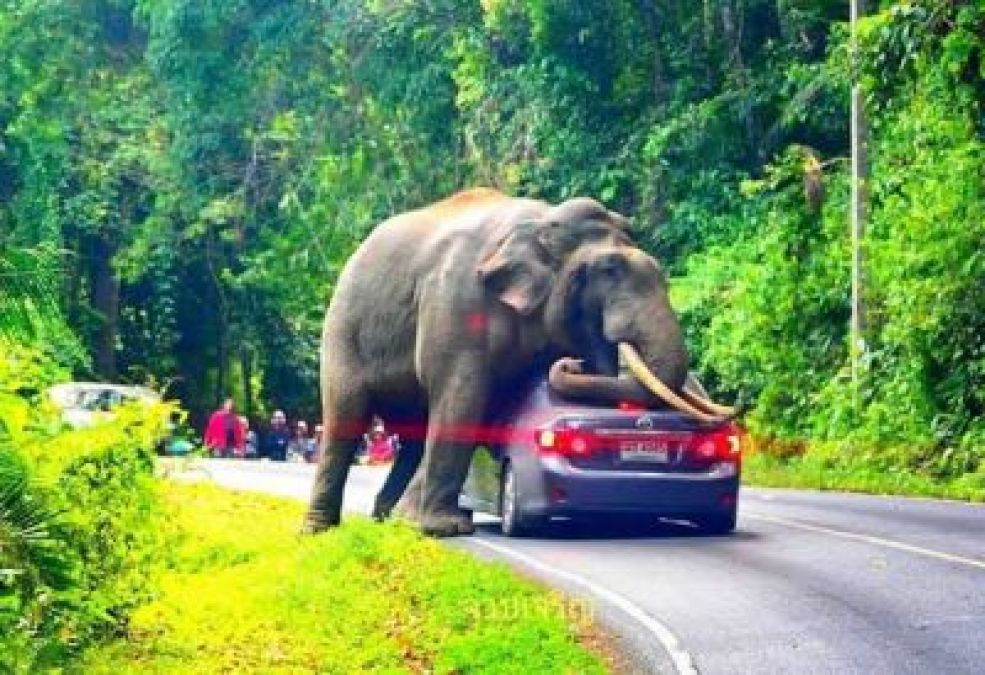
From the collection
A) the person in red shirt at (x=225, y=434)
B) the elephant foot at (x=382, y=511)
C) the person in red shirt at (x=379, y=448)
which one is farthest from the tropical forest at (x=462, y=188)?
the person in red shirt at (x=379, y=448)

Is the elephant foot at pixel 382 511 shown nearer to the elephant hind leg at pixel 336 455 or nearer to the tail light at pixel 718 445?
the elephant hind leg at pixel 336 455

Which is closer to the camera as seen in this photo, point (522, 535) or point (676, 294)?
point (522, 535)

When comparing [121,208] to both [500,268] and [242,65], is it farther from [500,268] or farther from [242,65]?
[500,268]

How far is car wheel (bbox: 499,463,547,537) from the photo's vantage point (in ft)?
59.5

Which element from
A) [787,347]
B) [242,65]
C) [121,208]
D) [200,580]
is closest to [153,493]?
[200,580]

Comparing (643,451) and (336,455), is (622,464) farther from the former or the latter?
(336,455)

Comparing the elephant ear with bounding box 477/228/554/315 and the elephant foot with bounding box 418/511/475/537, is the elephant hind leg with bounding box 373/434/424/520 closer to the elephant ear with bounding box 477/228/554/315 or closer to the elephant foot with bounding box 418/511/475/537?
the elephant foot with bounding box 418/511/475/537

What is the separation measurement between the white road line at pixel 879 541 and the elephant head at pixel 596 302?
1450mm

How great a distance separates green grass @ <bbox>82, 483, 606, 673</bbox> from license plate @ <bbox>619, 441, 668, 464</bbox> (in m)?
1.91

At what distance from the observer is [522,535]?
18.4 metres

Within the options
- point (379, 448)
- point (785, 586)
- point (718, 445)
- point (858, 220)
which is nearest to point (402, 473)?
point (718, 445)

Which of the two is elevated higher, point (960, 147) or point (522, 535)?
point (960, 147)

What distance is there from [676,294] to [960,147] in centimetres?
791

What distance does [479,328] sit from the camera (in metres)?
18.3
